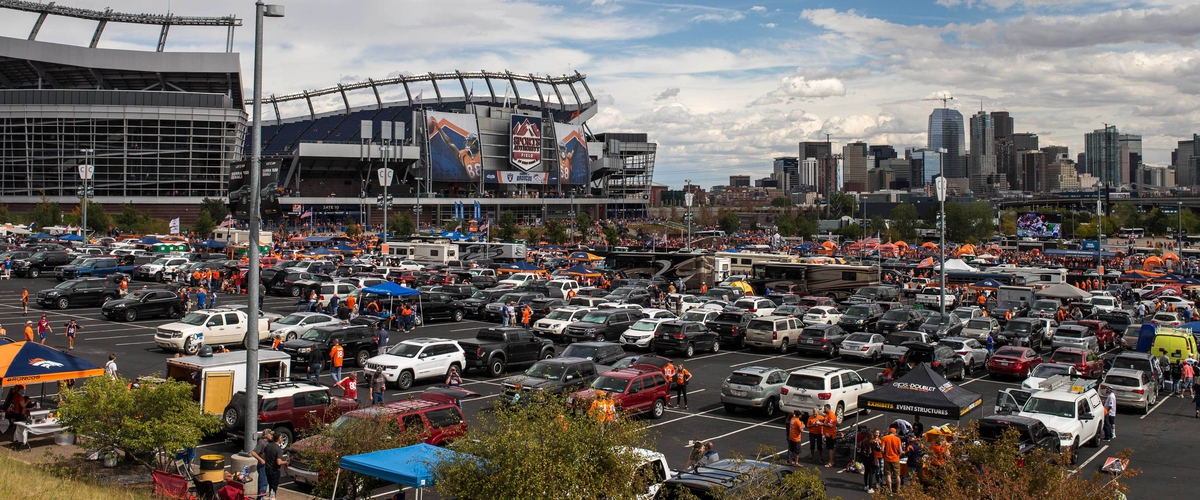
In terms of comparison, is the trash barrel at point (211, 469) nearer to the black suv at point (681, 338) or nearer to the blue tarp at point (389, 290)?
the black suv at point (681, 338)

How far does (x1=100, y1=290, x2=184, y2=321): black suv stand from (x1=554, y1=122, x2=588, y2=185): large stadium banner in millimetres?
104211

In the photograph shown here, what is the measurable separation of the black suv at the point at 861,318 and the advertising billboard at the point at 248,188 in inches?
1112

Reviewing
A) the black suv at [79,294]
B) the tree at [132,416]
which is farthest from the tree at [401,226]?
the tree at [132,416]

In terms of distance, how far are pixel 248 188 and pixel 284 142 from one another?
14567cm

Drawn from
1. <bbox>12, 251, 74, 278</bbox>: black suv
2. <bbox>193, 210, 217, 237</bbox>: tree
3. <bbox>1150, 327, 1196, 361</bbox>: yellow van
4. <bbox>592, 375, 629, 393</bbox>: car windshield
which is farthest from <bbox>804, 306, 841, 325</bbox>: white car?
<bbox>193, 210, 217, 237</bbox>: tree

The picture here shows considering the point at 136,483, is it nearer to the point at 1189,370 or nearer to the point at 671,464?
the point at 671,464

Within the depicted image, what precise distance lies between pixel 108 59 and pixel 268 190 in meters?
113

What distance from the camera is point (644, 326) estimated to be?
3173 cm

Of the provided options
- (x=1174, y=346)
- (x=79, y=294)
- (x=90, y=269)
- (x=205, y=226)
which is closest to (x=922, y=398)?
(x=1174, y=346)

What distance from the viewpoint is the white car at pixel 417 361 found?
23281 millimetres

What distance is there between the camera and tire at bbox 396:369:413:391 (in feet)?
76.4

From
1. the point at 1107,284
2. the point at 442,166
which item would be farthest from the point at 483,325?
the point at 442,166

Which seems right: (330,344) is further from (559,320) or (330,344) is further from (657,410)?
(657,410)

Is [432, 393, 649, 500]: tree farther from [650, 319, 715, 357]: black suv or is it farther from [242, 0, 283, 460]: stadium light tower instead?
[650, 319, 715, 357]: black suv
